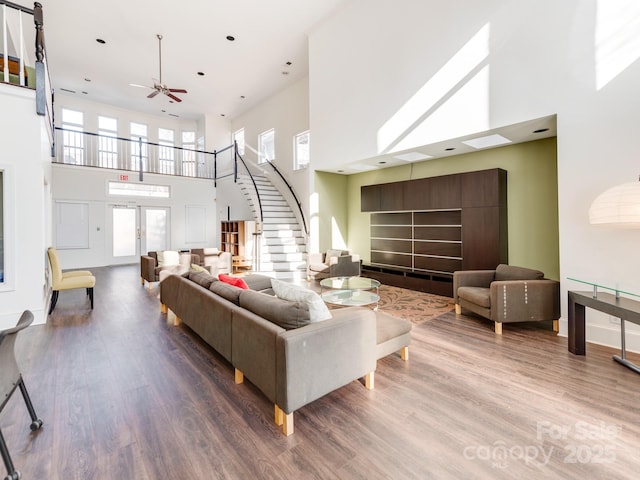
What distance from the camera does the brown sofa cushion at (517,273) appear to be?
4004 millimetres

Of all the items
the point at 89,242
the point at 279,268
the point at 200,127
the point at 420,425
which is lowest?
the point at 420,425

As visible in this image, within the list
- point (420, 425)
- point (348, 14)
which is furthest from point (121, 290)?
point (348, 14)

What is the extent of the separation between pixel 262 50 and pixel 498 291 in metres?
7.69

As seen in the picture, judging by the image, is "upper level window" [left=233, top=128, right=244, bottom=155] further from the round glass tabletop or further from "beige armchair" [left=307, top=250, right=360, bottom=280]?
the round glass tabletop

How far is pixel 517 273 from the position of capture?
4.24 meters

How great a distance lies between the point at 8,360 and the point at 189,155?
1173 cm

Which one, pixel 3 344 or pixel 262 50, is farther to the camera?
pixel 262 50

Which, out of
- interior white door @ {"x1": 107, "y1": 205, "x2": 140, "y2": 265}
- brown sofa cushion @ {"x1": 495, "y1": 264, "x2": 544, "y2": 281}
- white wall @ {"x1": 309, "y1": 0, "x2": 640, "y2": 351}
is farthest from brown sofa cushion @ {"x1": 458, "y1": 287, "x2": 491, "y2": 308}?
interior white door @ {"x1": 107, "y1": 205, "x2": 140, "y2": 265}

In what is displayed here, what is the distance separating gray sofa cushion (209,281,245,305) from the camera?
2.78 metres

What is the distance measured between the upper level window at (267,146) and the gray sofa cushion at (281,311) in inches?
330

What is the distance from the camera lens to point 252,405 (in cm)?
230

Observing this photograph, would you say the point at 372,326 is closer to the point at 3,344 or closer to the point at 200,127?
the point at 3,344

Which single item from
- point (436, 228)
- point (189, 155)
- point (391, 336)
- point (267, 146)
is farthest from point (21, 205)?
point (189, 155)

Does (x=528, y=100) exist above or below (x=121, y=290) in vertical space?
above
